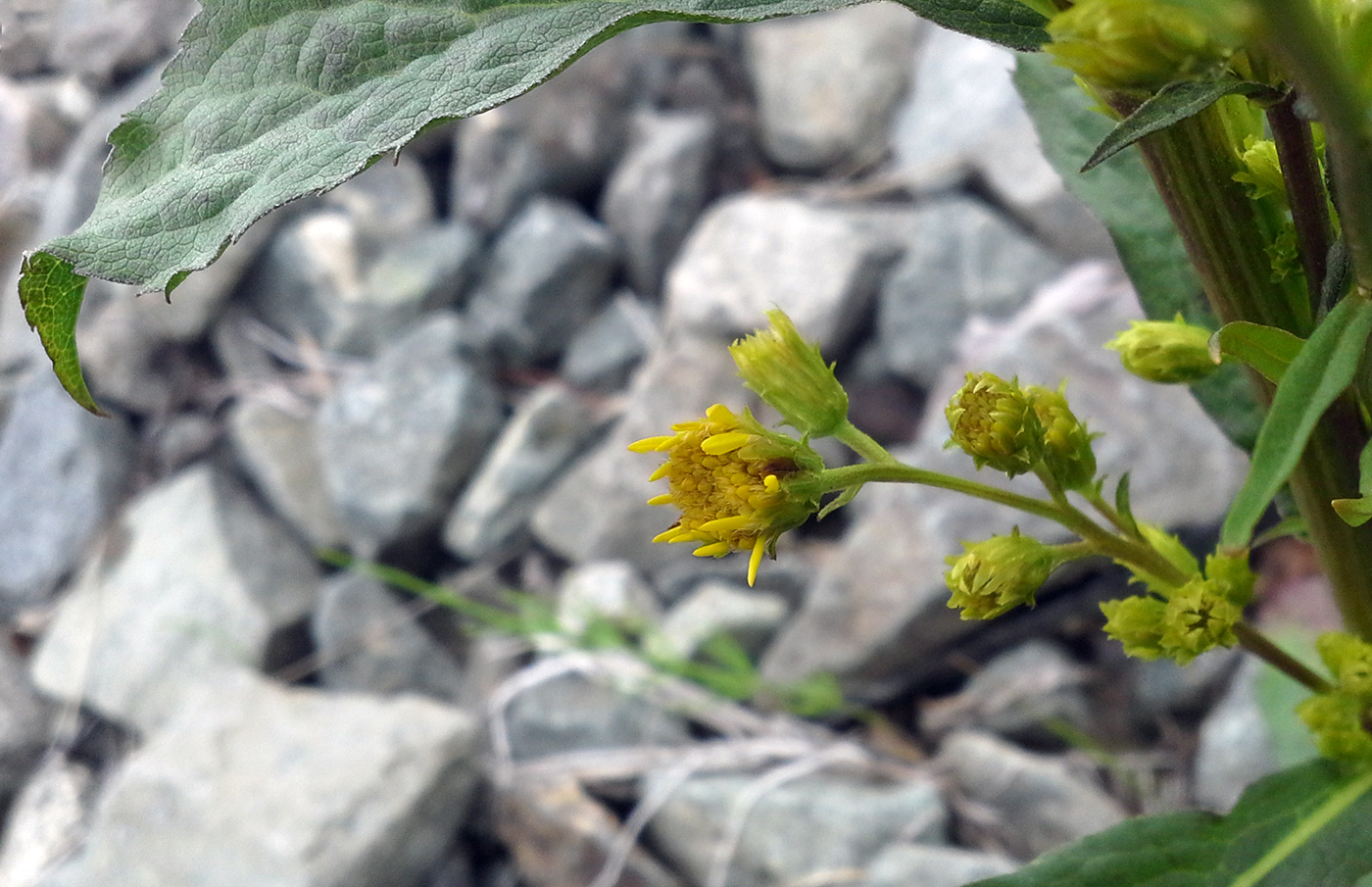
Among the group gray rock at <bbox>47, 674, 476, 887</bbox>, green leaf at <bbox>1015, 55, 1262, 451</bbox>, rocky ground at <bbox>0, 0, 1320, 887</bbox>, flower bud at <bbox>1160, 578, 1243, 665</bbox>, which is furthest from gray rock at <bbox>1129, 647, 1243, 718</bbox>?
flower bud at <bbox>1160, 578, 1243, 665</bbox>

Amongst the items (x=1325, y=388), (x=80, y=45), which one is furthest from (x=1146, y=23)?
(x=80, y=45)

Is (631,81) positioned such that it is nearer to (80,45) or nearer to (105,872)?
(80,45)

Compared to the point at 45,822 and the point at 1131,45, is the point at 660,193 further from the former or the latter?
the point at 1131,45

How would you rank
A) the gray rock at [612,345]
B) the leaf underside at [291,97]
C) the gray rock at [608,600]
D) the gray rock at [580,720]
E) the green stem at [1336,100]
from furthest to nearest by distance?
the gray rock at [612,345], the gray rock at [608,600], the gray rock at [580,720], the leaf underside at [291,97], the green stem at [1336,100]

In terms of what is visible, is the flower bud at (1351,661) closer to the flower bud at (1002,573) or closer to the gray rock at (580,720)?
the flower bud at (1002,573)

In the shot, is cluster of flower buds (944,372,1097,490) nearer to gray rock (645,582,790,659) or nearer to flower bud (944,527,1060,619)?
flower bud (944,527,1060,619)

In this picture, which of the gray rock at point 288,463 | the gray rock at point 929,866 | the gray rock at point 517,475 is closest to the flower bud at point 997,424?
the gray rock at point 929,866
